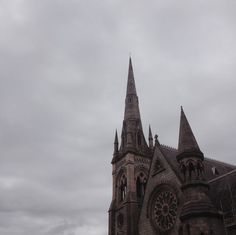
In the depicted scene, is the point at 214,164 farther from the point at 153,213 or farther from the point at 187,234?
the point at 187,234

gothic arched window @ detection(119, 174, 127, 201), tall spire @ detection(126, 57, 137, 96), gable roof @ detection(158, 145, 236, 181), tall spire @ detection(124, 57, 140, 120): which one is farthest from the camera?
tall spire @ detection(126, 57, 137, 96)

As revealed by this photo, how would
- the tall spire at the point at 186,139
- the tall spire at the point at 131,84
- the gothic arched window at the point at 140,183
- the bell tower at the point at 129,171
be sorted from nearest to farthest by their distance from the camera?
the tall spire at the point at 186,139
the bell tower at the point at 129,171
the gothic arched window at the point at 140,183
the tall spire at the point at 131,84

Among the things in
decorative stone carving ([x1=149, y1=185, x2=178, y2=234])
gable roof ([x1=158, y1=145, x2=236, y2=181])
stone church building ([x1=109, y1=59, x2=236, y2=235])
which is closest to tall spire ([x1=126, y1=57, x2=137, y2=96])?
stone church building ([x1=109, y1=59, x2=236, y2=235])

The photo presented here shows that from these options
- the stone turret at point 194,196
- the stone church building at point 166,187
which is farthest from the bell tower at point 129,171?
the stone turret at point 194,196

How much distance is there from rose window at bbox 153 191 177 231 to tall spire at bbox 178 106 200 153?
660cm

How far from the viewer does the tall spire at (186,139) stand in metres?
31.0

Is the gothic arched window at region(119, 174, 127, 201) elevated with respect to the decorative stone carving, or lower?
elevated

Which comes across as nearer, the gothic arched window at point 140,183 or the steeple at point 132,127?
the gothic arched window at point 140,183

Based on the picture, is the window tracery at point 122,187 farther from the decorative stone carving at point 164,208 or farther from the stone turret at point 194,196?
the stone turret at point 194,196

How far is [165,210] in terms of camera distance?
119 ft

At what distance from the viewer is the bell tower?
144 ft

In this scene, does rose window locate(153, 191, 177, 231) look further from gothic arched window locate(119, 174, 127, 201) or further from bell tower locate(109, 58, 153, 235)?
gothic arched window locate(119, 174, 127, 201)

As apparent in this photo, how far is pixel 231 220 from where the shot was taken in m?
29.1

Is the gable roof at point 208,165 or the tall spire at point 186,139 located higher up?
the gable roof at point 208,165
